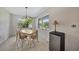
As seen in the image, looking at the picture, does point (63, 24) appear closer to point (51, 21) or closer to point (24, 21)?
point (51, 21)

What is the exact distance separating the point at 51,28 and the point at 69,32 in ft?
1.09

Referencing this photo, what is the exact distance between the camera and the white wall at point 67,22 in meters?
1.80

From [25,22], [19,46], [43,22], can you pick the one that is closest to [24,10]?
[25,22]

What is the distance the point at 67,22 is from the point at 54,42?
438mm

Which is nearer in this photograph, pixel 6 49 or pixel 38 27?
pixel 6 49

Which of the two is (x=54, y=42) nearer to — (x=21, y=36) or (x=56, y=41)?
(x=56, y=41)

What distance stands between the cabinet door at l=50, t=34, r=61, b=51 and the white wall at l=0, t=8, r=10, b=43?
0.84m

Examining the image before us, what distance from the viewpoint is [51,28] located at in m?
1.92

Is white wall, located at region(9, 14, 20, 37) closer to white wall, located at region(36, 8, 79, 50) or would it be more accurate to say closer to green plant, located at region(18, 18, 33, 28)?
green plant, located at region(18, 18, 33, 28)

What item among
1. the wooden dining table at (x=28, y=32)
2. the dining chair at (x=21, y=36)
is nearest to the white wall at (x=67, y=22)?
the wooden dining table at (x=28, y=32)

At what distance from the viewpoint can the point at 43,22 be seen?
2.01 meters
